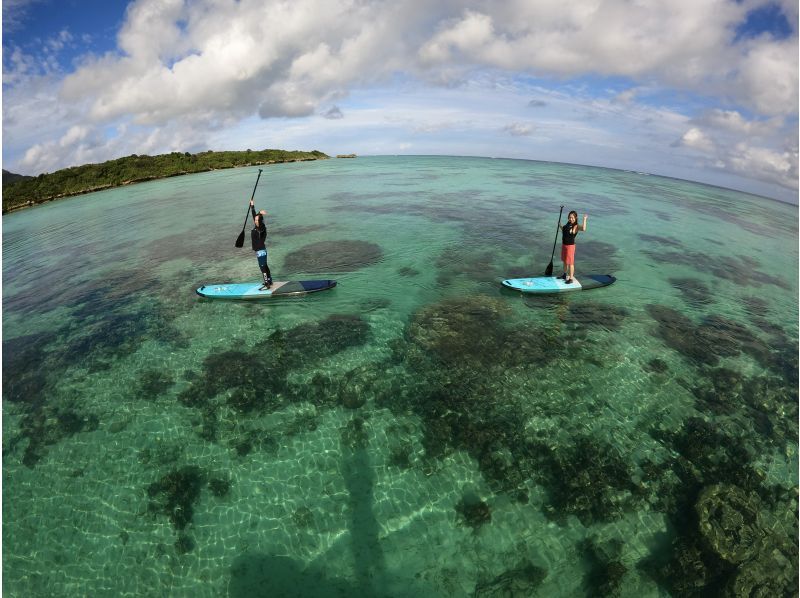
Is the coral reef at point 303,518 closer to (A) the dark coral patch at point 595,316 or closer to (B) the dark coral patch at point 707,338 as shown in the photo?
(A) the dark coral patch at point 595,316

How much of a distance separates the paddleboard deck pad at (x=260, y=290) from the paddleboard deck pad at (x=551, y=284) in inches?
377

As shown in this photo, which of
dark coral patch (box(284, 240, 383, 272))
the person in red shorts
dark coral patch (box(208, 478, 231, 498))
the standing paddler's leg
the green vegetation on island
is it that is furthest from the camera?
the green vegetation on island

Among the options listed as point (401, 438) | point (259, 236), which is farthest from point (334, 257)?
point (401, 438)

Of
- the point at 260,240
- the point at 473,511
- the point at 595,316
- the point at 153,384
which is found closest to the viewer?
the point at 473,511

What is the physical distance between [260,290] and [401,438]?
37.7ft

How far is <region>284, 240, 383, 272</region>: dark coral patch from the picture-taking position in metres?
23.0

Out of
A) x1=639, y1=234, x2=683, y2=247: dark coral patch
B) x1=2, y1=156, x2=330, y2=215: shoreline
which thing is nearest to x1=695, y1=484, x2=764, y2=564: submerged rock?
x1=639, y1=234, x2=683, y2=247: dark coral patch

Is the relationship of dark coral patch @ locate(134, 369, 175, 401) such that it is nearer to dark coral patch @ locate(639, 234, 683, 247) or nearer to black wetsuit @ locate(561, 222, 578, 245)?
black wetsuit @ locate(561, 222, 578, 245)

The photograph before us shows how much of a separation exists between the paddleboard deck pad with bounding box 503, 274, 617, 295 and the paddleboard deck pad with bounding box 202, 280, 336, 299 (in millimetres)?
9568

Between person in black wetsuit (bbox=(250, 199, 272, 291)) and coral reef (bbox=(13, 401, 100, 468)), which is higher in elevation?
person in black wetsuit (bbox=(250, 199, 272, 291))

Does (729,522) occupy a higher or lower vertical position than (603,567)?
higher

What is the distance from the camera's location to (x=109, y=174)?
7925cm

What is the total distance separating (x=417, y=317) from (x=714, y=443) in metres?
10.6

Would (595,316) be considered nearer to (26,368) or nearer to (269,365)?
(269,365)
